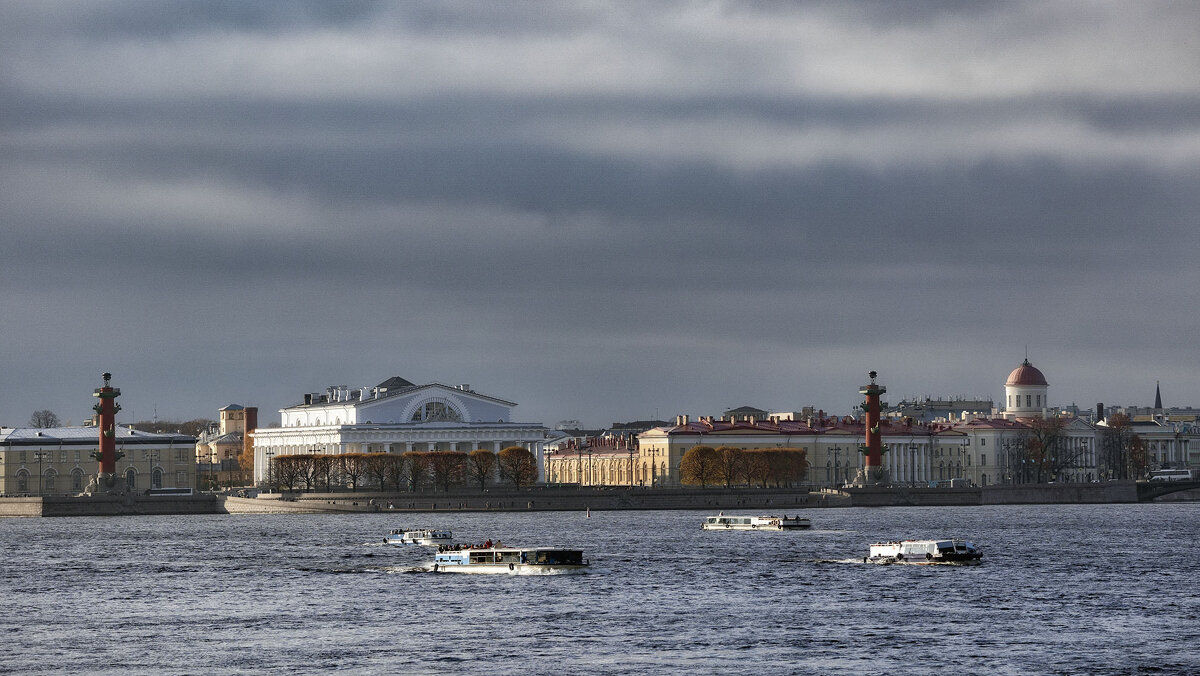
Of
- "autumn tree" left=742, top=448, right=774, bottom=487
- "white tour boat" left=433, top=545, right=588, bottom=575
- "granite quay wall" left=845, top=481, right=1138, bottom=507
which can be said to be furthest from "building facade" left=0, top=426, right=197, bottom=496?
"white tour boat" left=433, top=545, right=588, bottom=575

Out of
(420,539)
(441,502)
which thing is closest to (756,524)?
(420,539)

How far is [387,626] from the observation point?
46.3 metres

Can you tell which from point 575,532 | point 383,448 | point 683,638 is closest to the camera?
point 683,638

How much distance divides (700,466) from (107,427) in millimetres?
38133

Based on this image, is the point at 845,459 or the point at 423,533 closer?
the point at 423,533

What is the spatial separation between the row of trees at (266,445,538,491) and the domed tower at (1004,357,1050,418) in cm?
5563

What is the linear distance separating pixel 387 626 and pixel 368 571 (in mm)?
17537

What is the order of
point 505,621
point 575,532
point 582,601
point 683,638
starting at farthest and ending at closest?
point 575,532 < point 582,601 < point 505,621 < point 683,638

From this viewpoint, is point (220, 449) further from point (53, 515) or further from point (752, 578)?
point (752, 578)

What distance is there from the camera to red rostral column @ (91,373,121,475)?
121812 millimetres

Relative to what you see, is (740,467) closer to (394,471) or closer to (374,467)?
(394,471)

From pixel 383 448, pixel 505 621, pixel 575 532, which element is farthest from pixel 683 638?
pixel 383 448

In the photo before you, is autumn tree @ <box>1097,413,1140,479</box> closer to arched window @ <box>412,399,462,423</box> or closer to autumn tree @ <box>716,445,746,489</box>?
autumn tree @ <box>716,445,746,489</box>

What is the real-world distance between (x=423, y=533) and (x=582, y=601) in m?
29.4
